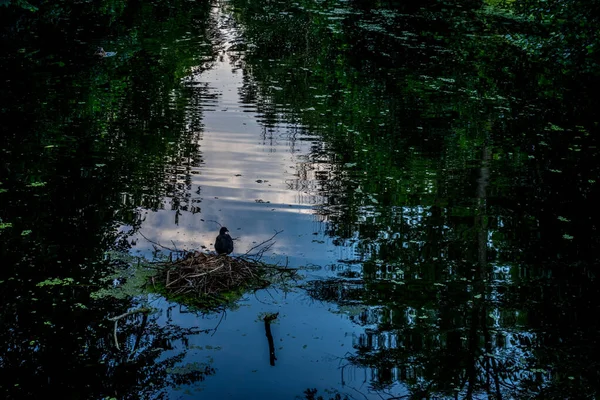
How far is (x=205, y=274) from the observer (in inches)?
268

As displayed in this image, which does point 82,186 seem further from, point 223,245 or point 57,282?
point 223,245

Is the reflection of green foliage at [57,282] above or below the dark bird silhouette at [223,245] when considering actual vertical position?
below

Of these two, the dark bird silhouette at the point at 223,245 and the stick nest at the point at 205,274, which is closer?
the stick nest at the point at 205,274

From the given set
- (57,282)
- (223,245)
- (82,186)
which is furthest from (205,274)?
(82,186)

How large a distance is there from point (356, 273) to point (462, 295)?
1287 millimetres

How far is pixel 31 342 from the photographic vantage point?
5957mm

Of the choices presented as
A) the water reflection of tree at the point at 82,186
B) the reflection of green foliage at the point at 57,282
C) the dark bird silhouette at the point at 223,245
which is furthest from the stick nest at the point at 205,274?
the reflection of green foliage at the point at 57,282

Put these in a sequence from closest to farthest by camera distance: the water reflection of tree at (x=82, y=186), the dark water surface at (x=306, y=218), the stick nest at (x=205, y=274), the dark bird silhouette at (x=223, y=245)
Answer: the water reflection of tree at (x=82, y=186) < the dark water surface at (x=306, y=218) < the stick nest at (x=205, y=274) < the dark bird silhouette at (x=223, y=245)

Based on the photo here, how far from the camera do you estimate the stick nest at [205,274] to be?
6781mm

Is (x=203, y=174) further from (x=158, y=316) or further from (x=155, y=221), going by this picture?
(x=158, y=316)

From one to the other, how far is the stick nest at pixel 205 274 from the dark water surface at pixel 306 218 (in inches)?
9.1

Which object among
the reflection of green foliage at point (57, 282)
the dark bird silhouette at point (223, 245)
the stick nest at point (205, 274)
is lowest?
the reflection of green foliage at point (57, 282)

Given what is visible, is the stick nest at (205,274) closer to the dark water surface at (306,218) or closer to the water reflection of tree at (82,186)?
the dark water surface at (306,218)

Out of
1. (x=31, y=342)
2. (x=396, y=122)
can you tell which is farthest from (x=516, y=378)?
(x=396, y=122)
